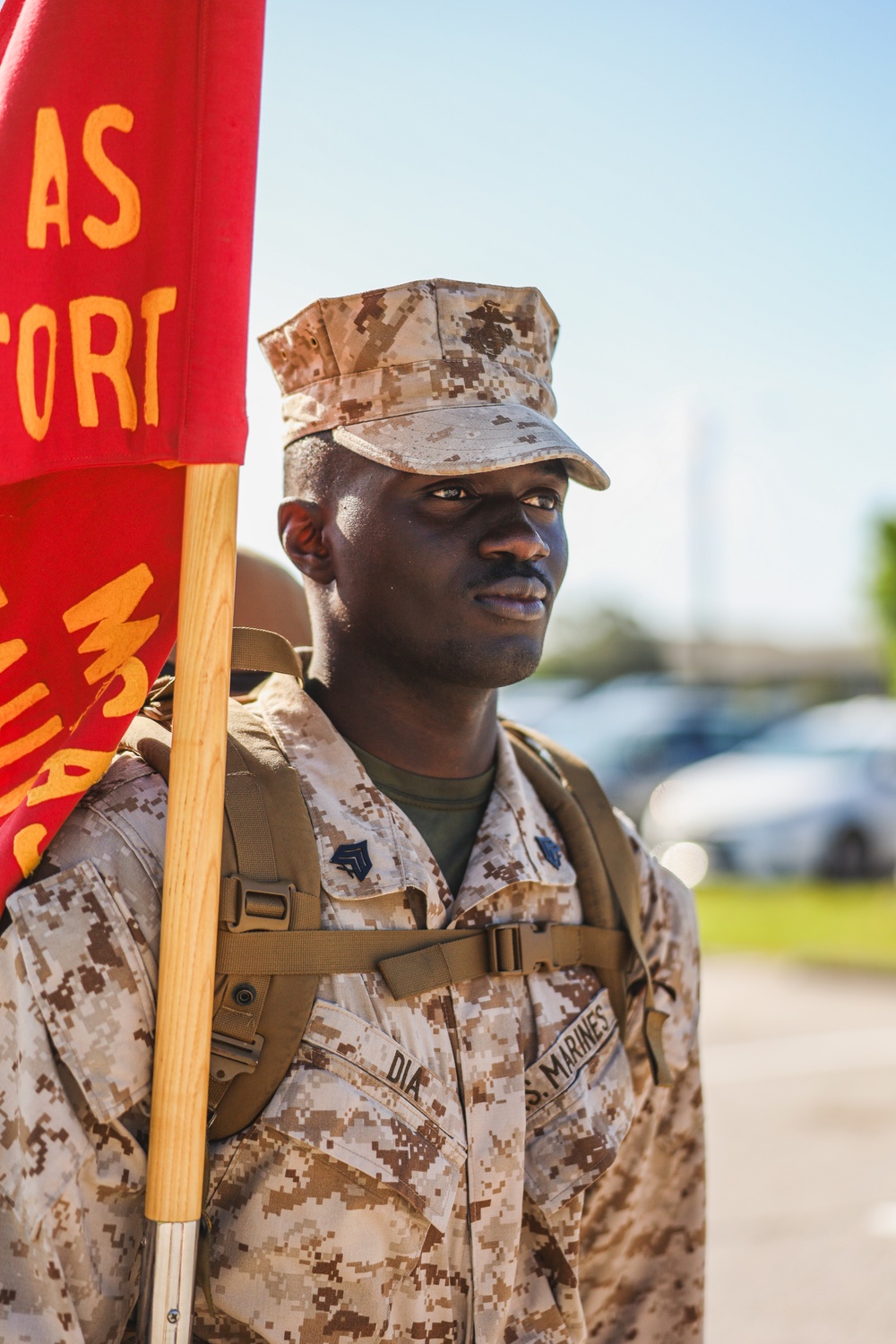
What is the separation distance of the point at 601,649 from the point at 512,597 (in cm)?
5292

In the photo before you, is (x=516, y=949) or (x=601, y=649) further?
(x=601, y=649)

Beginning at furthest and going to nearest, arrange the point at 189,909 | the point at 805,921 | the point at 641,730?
the point at 641,730 → the point at 805,921 → the point at 189,909

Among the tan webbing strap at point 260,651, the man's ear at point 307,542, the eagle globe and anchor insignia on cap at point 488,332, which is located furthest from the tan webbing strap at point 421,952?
the eagle globe and anchor insignia on cap at point 488,332

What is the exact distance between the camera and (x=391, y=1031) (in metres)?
1.94

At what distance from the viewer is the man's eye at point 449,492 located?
2066 millimetres

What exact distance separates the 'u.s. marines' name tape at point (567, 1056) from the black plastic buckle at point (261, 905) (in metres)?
0.47

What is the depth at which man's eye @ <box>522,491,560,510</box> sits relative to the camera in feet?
6.98

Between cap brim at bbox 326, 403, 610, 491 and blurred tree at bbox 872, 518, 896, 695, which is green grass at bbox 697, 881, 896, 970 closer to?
cap brim at bbox 326, 403, 610, 491

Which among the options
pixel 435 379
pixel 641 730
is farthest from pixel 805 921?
pixel 435 379

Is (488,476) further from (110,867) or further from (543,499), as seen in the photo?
(110,867)

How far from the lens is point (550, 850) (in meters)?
2.25

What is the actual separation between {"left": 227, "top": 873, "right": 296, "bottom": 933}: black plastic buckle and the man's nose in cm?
55

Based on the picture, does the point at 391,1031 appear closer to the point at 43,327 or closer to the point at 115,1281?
the point at 115,1281

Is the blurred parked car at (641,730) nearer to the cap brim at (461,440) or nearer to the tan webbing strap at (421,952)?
the tan webbing strap at (421,952)
